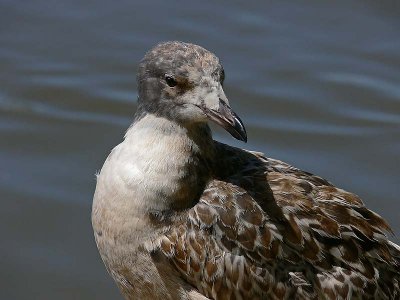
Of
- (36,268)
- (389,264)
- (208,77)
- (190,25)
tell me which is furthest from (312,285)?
(190,25)

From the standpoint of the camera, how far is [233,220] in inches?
221

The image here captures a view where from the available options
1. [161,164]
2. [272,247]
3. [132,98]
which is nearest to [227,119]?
[161,164]

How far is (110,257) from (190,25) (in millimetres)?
3920

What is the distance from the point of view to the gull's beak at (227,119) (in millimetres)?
5273

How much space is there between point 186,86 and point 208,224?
725 mm

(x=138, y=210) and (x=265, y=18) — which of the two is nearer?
(x=138, y=210)

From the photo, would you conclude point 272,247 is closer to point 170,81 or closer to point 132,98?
point 170,81

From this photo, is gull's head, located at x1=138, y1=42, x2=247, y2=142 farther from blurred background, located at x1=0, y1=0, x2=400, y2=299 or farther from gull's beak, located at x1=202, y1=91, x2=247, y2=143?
blurred background, located at x1=0, y1=0, x2=400, y2=299

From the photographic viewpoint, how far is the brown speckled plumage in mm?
5598

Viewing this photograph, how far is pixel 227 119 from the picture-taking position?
5.29 metres

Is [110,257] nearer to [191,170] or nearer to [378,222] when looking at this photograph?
[191,170]

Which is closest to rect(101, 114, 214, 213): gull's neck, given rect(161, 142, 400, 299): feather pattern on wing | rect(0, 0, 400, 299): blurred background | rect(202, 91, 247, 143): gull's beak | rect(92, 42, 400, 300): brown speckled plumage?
rect(92, 42, 400, 300): brown speckled plumage

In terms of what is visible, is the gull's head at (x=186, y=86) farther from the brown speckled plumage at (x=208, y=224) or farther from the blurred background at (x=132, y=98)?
the blurred background at (x=132, y=98)

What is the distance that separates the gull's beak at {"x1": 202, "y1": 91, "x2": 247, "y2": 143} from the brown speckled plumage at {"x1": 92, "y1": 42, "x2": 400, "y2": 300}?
0.17 metres
